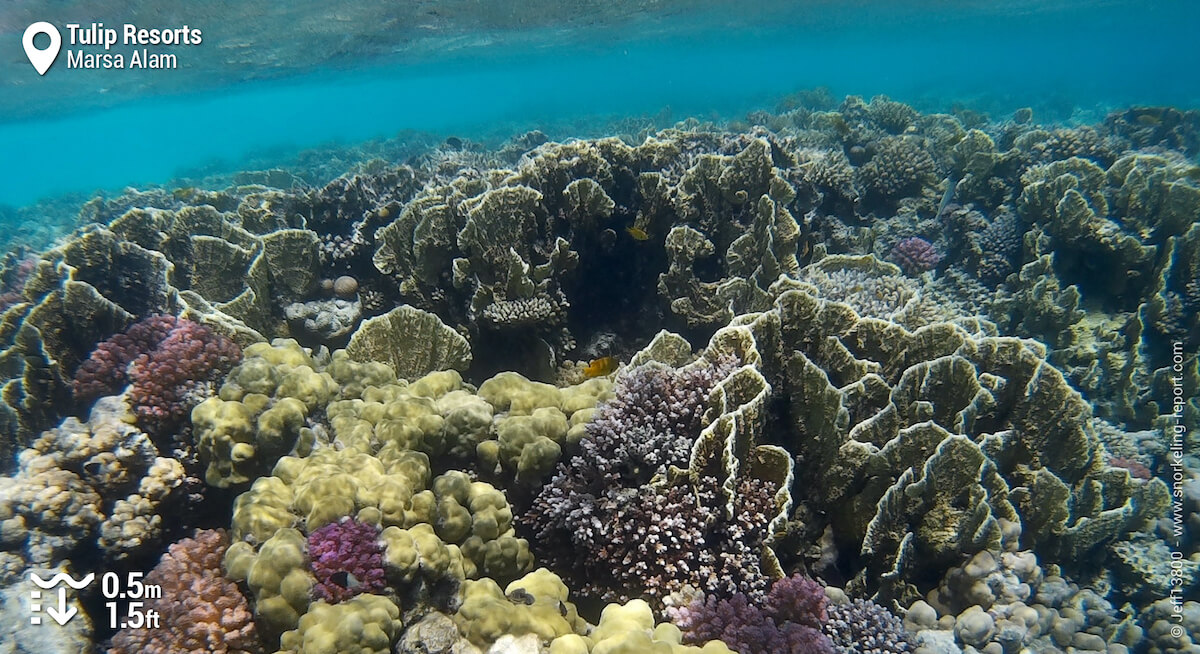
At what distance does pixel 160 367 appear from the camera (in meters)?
4.20

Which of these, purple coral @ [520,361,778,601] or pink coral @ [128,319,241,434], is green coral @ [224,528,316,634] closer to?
purple coral @ [520,361,778,601]

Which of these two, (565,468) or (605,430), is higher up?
(605,430)

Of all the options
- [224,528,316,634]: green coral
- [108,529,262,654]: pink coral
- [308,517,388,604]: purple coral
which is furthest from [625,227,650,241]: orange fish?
[108,529,262,654]: pink coral

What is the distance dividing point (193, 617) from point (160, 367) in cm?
198

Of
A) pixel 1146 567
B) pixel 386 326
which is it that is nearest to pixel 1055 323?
pixel 1146 567

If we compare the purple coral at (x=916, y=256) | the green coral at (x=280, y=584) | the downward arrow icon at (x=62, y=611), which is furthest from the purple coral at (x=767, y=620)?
the purple coral at (x=916, y=256)

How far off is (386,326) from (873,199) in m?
9.62

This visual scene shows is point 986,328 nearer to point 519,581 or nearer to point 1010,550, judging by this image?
point 1010,550

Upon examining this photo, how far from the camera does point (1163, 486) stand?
4598mm

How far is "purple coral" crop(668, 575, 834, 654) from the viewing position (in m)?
3.13

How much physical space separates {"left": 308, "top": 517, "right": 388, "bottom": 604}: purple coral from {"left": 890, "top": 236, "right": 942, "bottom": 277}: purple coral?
9.26 meters

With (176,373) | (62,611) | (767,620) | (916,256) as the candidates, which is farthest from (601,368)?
(916,256)

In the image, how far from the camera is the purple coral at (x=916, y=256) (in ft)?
31.2

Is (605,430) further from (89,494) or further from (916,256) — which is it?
(916,256)
